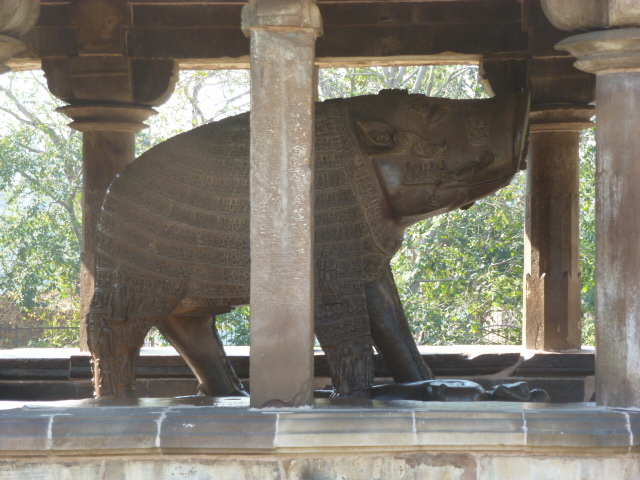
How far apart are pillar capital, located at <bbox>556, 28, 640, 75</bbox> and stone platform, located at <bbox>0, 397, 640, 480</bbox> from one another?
1412 mm

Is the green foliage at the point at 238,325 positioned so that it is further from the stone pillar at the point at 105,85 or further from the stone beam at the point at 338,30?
the stone beam at the point at 338,30

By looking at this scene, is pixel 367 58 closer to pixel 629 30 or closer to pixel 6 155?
pixel 629 30

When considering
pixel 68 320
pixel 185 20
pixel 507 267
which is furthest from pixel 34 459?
pixel 68 320

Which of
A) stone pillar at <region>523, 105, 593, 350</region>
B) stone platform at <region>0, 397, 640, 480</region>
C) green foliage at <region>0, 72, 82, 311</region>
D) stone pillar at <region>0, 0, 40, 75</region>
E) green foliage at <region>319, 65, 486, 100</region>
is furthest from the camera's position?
green foliage at <region>0, 72, 82, 311</region>

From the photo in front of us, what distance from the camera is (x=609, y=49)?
4.86m

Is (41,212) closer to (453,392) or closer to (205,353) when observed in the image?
(205,353)

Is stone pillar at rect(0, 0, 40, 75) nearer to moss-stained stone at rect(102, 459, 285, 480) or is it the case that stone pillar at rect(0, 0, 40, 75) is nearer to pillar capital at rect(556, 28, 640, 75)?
→ moss-stained stone at rect(102, 459, 285, 480)

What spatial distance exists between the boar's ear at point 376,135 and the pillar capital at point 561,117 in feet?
6.33

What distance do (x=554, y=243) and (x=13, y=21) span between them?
4.32m

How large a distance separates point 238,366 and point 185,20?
2385mm

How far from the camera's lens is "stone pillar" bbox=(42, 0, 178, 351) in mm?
7957

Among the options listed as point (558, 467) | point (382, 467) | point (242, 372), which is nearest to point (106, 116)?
point (242, 372)

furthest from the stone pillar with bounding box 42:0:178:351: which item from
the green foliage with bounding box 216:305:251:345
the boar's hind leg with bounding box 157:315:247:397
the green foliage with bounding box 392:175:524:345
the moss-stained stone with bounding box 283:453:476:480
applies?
the green foliage with bounding box 392:175:524:345

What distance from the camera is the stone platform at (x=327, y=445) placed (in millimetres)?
4621
